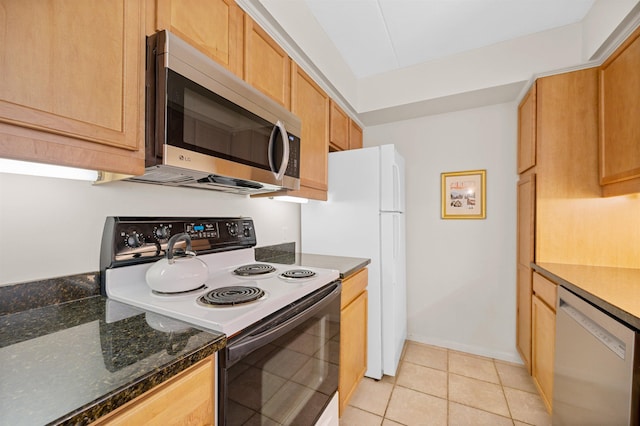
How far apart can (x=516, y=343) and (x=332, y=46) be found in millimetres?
2896

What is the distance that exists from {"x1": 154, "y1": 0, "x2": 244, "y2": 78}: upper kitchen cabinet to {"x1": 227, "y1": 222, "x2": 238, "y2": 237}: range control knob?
771 mm

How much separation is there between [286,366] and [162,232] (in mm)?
762

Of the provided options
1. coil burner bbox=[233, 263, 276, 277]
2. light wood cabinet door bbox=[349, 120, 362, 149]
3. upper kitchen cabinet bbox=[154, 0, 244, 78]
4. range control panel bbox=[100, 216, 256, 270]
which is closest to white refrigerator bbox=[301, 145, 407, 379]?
light wood cabinet door bbox=[349, 120, 362, 149]

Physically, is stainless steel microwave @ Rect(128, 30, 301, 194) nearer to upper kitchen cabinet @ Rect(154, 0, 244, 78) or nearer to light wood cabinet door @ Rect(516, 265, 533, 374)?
upper kitchen cabinet @ Rect(154, 0, 244, 78)

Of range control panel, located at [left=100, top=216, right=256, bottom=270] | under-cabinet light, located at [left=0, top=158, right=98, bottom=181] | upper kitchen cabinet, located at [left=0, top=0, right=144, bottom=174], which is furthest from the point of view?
range control panel, located at [left=100, top=216, right=256, bottom=270]

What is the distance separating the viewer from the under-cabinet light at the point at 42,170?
75 centimetres

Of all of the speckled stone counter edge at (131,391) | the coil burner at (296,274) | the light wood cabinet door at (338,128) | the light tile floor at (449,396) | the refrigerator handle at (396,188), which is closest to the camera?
the speckled stone counter edge at (131,391)

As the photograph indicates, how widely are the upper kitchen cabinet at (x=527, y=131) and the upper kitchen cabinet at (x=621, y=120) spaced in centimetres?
34

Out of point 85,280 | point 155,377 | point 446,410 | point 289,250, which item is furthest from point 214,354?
point 446,410

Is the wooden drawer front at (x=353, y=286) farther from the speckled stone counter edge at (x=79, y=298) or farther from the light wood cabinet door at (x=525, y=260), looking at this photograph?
the light wood cabinet door at (x=525, y=260)

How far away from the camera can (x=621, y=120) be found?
1.54 m

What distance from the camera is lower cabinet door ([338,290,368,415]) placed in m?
1.55

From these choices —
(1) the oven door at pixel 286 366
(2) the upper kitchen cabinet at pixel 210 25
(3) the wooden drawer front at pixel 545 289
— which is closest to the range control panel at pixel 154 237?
(1) the oven door at pixel 286 366

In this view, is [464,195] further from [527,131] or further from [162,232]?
[162,232]
